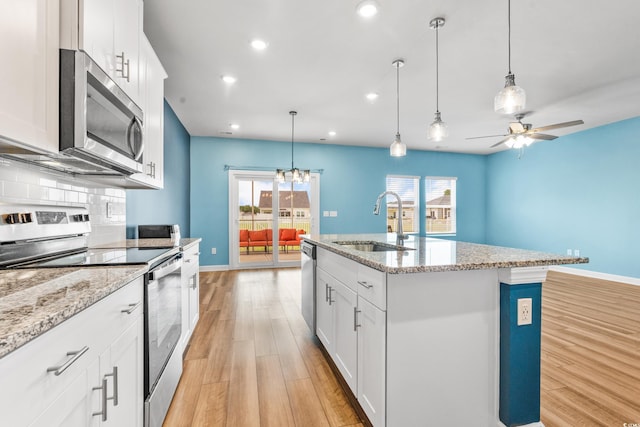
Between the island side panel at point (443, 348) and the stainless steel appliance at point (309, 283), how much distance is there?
1270mm

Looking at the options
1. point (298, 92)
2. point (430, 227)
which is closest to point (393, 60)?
point (298, 92)

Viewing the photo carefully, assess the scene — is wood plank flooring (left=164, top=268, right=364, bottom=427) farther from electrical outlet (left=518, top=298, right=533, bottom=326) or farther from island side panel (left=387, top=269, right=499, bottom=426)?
electrical outlet (left=518, top=298, right=533, bottom=326)

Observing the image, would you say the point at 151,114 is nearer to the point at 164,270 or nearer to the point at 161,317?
the point at 164,270

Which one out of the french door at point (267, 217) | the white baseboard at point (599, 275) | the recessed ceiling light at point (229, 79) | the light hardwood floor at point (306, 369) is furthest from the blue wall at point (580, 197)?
the recessed ceiling light at point (229, 79)

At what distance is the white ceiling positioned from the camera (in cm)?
228

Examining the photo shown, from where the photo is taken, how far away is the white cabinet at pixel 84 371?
618 mm

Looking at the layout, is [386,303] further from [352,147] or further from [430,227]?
[430,227]

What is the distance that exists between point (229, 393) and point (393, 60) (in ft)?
10.1

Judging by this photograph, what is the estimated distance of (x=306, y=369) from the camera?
2.20 m

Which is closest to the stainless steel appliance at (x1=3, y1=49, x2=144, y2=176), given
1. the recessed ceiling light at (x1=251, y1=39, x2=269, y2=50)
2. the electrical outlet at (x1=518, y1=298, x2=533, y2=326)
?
the recessed ceiling light at (x1=251, y1=39, x2=269, y2=50)

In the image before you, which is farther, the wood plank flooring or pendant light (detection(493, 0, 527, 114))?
pendant light (detection(493, 0, 527, 114))

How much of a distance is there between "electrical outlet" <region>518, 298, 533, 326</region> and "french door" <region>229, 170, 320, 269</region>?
4995 millimetres

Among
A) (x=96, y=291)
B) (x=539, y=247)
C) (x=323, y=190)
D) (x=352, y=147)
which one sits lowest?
(x=539, y=247)

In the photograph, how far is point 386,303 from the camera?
1.37m
